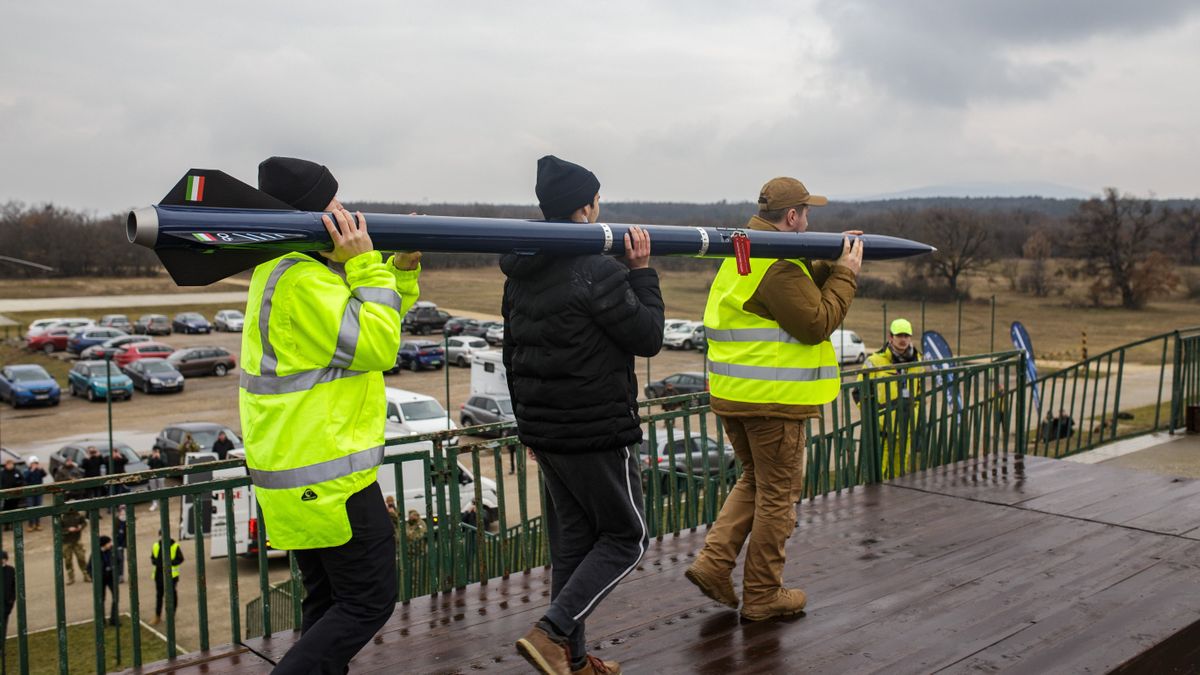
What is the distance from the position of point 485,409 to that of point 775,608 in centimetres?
2471

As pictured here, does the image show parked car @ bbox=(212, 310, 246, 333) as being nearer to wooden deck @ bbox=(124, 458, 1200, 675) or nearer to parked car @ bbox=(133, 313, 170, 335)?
parked car @ bbox=(133, 313, 170, 335)

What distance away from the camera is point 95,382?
3809 cm

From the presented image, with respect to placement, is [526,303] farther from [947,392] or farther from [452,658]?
[947,392]

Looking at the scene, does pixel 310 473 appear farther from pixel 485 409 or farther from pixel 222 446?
pixel 485 409

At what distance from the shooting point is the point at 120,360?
4381cm

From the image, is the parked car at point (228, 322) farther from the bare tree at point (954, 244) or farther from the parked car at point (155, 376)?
the bare tree at point (954, 244)

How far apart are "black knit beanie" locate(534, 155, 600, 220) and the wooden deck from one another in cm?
183

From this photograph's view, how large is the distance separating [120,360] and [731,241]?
45.6 meters

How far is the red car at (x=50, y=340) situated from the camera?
Answer: 52.8 m

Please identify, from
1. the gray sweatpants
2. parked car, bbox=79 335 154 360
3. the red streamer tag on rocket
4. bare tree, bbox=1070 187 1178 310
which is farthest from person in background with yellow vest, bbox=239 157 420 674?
bare tree, bbox=1070 187 1178 310

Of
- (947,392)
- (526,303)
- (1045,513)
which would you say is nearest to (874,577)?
(1045,513)

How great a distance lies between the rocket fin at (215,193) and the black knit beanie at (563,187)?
939 mm

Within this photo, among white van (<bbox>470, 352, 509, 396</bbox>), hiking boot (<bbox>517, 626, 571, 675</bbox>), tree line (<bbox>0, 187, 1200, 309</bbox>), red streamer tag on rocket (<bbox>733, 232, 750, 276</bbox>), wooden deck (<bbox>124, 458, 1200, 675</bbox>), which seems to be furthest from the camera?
tree line (<bbox>0, 187, 1200, 309</bbox>)

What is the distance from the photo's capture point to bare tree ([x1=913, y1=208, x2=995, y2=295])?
212 ft
